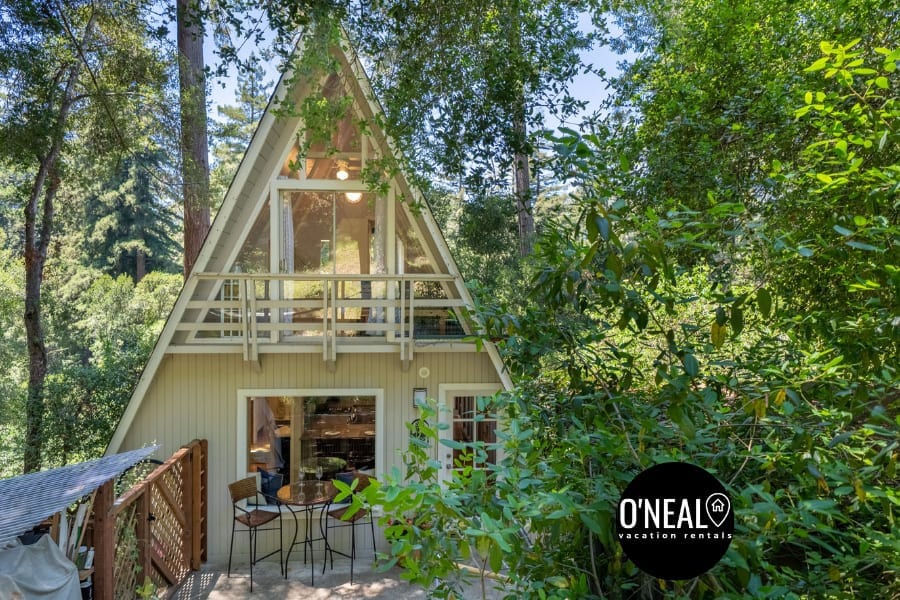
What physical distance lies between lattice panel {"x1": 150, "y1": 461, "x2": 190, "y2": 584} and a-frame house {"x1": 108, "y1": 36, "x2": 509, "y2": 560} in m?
0.47

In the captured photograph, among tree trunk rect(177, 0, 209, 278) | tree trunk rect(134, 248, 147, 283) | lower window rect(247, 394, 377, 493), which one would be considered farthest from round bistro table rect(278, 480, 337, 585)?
tree trunk rect(134, 248, 147, 283)

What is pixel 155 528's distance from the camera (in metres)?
4.84

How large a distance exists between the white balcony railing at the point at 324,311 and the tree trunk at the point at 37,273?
4.03 metres

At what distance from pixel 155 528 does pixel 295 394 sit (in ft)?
6.13

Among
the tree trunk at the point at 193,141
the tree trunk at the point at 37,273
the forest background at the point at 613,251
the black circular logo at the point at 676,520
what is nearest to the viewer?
the black circular logo at the point at 676,520

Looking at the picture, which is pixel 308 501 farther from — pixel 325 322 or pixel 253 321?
pixel 253 321

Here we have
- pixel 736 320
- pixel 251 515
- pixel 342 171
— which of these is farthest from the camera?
pixel 342 171

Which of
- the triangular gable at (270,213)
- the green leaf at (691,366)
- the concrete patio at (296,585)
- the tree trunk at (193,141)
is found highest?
the tree trunk at (193,141)

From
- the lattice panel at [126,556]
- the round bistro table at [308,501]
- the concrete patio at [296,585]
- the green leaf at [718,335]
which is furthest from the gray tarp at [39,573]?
the green leaf at [718,335]

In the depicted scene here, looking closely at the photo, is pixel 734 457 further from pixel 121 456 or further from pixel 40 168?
pixel 40 168

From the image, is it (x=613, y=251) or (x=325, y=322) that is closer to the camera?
(x=613, y=251)

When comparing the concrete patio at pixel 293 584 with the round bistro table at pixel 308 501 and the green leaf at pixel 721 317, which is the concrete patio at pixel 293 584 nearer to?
the round bistro table at pixel 308 501

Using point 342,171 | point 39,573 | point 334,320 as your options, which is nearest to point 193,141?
point 342,171

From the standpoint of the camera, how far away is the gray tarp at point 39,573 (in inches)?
120
